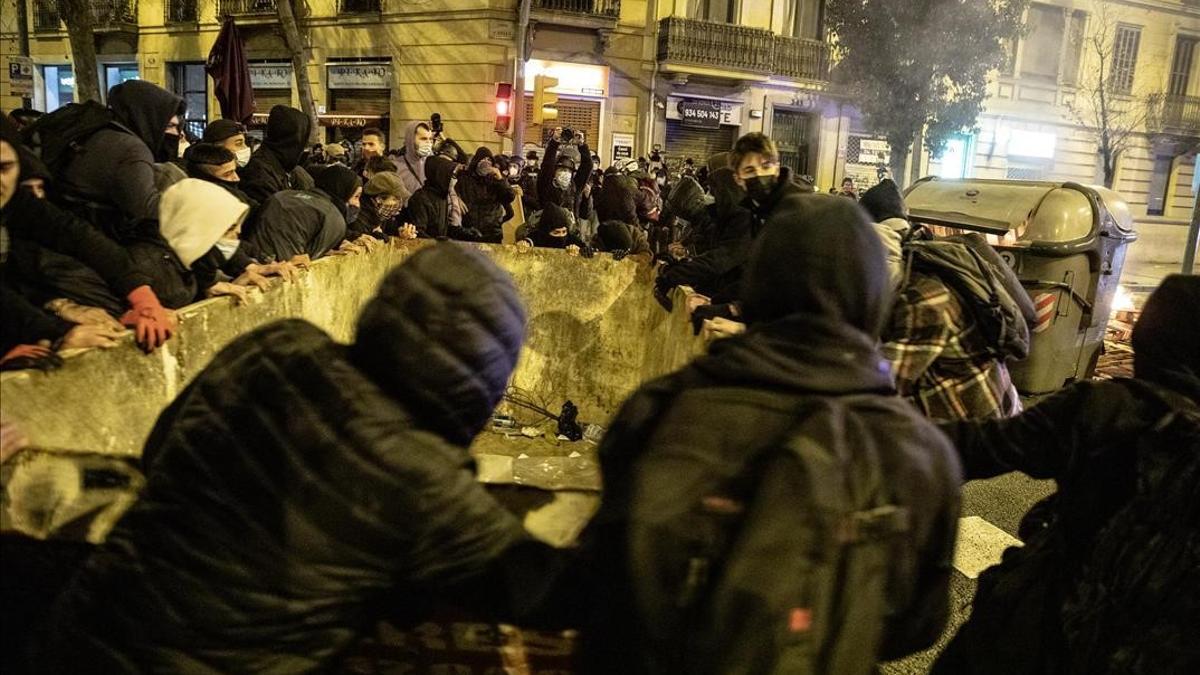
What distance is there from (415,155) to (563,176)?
3.61m

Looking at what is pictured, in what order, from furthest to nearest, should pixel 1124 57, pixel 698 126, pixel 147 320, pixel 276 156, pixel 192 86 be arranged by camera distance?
pixel 1124 57
pixel 192 86
pixel 698 126
pixel 276 156
pixel 147 320

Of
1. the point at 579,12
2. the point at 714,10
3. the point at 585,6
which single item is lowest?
the point at 579,12

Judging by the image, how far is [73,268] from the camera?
3.44 m

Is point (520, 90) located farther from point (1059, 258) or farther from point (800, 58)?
point (800, 58)

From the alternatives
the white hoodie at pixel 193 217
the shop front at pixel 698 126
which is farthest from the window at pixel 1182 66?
the white hoodie at pixel 193 217

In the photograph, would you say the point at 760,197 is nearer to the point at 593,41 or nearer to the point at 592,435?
the point at 592,435

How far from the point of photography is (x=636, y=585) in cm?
145

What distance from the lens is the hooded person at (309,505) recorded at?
1.44m

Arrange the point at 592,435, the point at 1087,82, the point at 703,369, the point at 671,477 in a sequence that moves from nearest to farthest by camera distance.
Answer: the point at 671,477 < the point at 703,369 < the point at 592,435 < the point at 1087,82

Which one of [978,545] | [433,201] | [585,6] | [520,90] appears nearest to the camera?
[978,545]

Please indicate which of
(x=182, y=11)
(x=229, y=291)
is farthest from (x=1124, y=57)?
(x=229, y=291)

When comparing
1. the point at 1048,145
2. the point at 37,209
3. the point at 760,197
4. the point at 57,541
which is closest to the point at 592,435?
the point at 760,197

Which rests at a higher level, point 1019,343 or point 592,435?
point 1019,343

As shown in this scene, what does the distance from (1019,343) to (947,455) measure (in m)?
2.41
